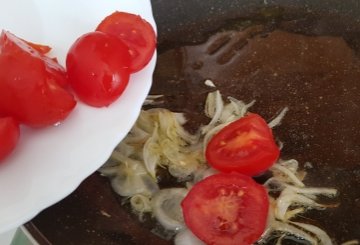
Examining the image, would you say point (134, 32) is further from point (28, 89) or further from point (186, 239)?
point (186, 239)

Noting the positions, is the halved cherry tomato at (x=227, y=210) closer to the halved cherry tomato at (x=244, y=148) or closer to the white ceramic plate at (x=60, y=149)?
the halved cherry tomato at (x=244, y=148)

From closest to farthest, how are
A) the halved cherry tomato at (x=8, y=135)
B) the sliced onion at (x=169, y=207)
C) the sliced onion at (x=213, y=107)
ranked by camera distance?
the halved cherry tomato at (x=8, y=135)
the sliced onion at (x=169, y=207)
the sliced onion at (x=213, y=107)

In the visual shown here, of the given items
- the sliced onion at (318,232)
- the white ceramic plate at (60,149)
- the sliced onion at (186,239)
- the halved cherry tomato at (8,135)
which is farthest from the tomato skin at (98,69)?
the sliced onion at (318,232)

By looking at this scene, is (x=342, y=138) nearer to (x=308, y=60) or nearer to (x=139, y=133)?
(x=308, y=60)

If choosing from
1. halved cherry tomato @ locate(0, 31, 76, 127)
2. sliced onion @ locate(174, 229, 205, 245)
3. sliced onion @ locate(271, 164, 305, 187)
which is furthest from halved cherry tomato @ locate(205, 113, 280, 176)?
halved cherry tomato @ locate(0, 31, 76, 127)

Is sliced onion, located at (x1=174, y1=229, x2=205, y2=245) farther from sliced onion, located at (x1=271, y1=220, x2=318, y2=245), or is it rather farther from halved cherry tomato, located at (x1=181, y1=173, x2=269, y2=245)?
sliced onion, located at (x1=271, y1=220, x2=318, y2=245)

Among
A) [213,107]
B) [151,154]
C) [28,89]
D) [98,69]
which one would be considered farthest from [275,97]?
[28,89]

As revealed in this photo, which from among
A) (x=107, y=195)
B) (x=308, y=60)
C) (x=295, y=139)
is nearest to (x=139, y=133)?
(x=107, y=195)
